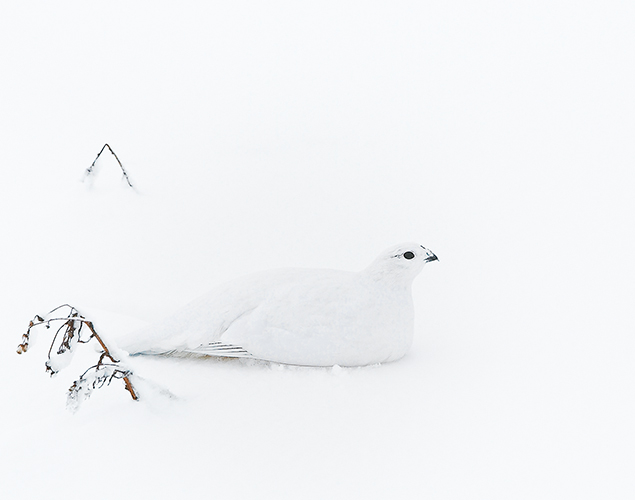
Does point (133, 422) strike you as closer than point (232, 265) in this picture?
Yes

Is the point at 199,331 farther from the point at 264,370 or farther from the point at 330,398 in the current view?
the point at 330,398

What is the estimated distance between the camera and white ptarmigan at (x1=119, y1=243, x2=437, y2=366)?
2943 mm

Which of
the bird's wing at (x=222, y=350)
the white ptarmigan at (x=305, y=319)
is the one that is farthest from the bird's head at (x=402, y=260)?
the bird's wing at (x=222, y=350)

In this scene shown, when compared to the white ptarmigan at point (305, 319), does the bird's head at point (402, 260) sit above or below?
above

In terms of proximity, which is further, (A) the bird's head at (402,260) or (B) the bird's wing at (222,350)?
(A) the bird's head at (402,260)

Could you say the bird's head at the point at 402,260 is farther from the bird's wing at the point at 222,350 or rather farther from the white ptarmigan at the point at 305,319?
the bird's wing at the point at 222,350

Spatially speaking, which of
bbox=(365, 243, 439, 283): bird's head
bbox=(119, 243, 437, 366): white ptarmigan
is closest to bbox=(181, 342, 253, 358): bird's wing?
bbox=(119, 243, 437, 366): white ptarmigan

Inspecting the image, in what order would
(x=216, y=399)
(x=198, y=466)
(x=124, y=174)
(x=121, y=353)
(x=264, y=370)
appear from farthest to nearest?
(x=124, y=174) < (x=264, y=370) < (x=216, y=399) < (x=121, y=353) < (x=198, y=466)

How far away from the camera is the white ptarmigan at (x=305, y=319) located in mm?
2943

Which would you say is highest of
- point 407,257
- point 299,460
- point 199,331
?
point 407,257

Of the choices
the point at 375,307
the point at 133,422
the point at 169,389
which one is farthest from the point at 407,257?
the point at 133,422

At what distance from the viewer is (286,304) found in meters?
3.00

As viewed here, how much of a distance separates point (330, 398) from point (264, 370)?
409 mm

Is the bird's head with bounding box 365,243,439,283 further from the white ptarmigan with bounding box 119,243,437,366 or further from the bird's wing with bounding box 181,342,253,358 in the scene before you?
the bird's wing with bounding box 181,342,253,358
